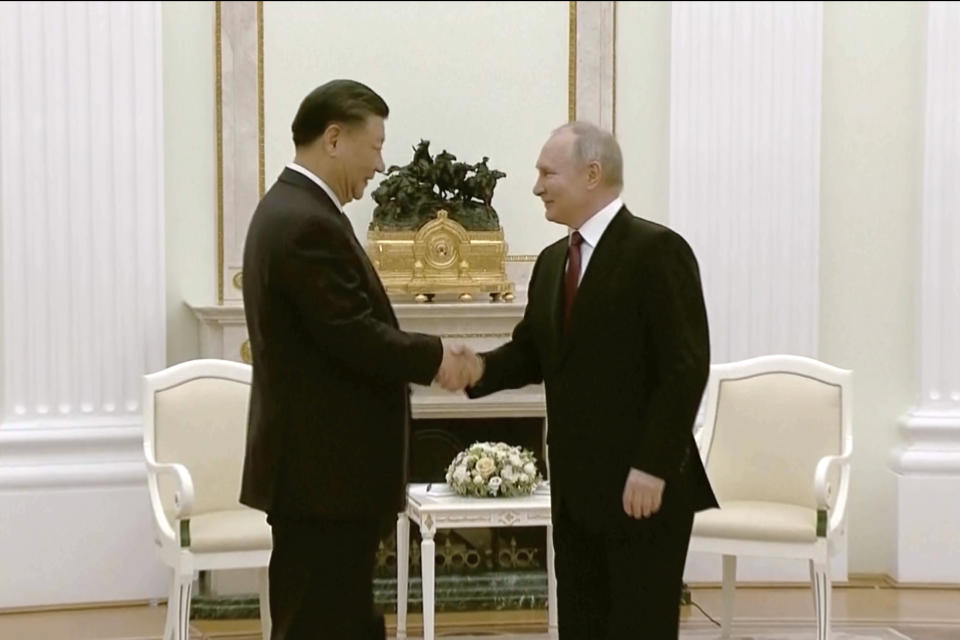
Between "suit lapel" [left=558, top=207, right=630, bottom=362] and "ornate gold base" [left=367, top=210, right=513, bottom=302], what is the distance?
→ 9.66 feet

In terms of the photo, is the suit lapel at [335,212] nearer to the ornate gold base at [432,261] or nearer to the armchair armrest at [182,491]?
the armchair armrest at [182,491]

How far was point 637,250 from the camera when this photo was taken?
341cm

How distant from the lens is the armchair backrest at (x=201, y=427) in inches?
218

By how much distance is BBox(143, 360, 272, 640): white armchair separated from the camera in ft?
16.6

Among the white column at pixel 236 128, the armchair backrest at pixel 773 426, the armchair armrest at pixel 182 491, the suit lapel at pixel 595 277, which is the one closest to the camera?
the suit lapel at pixel 595 277

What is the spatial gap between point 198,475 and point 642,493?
8.71ft

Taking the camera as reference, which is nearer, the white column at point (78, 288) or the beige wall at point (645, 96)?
the white column at point (78, 288)

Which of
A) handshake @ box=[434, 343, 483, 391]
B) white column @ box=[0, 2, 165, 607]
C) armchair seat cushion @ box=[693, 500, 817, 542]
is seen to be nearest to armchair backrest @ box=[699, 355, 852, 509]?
armchair seat cushion @ box=[693, 500, 817, 542]

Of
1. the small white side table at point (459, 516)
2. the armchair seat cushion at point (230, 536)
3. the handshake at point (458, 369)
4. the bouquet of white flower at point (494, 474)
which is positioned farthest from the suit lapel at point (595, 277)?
the armchair seat cushion at point (230, 536)

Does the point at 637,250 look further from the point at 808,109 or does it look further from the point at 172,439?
the point at 808,109

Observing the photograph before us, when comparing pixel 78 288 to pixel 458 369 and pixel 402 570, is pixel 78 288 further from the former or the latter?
pixel 458 369

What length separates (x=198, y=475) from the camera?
553 centimetres

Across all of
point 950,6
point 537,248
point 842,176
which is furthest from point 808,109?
point 537,248

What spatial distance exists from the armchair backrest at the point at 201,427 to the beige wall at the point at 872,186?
9.72ft
